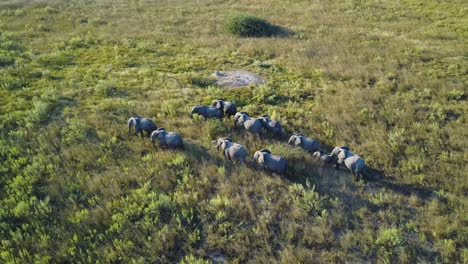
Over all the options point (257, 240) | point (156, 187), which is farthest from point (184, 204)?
point (257, 240)

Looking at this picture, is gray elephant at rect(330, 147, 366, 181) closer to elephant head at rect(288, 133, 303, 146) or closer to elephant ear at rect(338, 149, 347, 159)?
elephant ear at rect(338, 149, 347, 159)

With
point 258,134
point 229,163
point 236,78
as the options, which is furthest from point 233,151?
point 236,78

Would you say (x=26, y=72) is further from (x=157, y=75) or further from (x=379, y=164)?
(x=379, y=164)

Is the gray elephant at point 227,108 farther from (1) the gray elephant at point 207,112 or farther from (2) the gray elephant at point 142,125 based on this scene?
(2) the gray elephant at point 142,125

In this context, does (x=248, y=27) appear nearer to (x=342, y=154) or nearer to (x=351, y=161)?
(x=342, y=154)

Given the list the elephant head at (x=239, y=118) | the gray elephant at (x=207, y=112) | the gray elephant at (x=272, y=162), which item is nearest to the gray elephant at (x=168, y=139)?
the gray elephant at (x=207, y=112)

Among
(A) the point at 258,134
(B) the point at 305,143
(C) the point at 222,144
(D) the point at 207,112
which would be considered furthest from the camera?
(D) the point at 207,112

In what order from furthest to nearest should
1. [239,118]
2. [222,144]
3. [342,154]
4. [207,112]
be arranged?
[207,112], [239,118], [222,144], [342,154]
